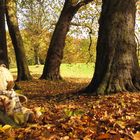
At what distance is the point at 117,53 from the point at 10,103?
497 centimetres

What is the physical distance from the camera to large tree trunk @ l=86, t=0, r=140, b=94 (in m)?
A: 10.3

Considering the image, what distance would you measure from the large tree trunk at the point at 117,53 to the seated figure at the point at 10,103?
169 inches

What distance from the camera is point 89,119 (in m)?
6.18

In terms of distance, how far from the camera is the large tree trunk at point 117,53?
10336mm

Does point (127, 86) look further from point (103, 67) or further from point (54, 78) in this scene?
point (54, 78)

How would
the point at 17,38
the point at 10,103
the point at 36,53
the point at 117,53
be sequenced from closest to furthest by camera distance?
the point at 10,103 → the point at 117,53 → the point at 17,38 → the point at 36,53

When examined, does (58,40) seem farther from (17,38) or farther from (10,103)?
(10,103)

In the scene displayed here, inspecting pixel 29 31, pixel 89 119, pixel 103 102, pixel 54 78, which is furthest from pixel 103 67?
pixel 29 31

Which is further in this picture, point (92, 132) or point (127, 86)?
point (127, 86)

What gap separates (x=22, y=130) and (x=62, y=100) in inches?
176

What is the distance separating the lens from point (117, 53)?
412 inches

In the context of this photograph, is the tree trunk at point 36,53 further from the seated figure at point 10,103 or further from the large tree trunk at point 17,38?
the seated figure at point 10,103

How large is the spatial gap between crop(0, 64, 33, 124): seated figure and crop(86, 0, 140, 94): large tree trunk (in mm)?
4304

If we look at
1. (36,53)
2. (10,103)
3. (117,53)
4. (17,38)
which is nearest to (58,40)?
(17,38)
